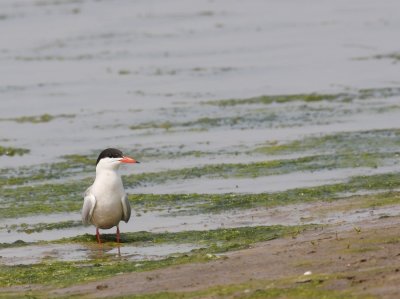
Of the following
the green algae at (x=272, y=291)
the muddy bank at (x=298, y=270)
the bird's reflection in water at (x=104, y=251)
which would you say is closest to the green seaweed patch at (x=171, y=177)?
the bird's reflection in water at (x=104, y=251)

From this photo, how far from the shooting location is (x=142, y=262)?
1272 centimetres

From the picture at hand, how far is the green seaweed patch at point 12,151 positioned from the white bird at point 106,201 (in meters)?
5.72

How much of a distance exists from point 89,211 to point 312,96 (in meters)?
9.88

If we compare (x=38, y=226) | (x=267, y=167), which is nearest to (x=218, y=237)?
(x=38, y=226)

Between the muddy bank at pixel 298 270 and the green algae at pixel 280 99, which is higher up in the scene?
the green algae at pixel 280 99

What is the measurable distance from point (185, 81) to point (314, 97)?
3971mm

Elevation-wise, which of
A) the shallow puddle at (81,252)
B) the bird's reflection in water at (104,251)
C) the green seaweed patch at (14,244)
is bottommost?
the bird's reflection in water at (104,251)

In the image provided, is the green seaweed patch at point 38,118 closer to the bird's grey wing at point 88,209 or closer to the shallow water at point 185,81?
the shallow water at point 185,81

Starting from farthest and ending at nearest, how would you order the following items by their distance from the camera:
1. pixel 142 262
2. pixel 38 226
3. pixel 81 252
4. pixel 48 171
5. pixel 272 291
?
pixel 48 171, pixel 38 226, pixel 81 252, pixel 142 262, pixel 272 291

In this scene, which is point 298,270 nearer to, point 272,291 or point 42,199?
point 272,291

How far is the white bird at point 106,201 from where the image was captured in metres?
15.0

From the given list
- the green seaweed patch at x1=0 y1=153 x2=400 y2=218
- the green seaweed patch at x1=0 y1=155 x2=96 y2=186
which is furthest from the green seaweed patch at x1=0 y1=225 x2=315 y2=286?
the green seaweed patch at x1=0 y1=155 x2=96 y2=186

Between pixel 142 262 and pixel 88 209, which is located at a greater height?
pixel 88 209

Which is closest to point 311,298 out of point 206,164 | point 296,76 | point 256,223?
point 256,223
